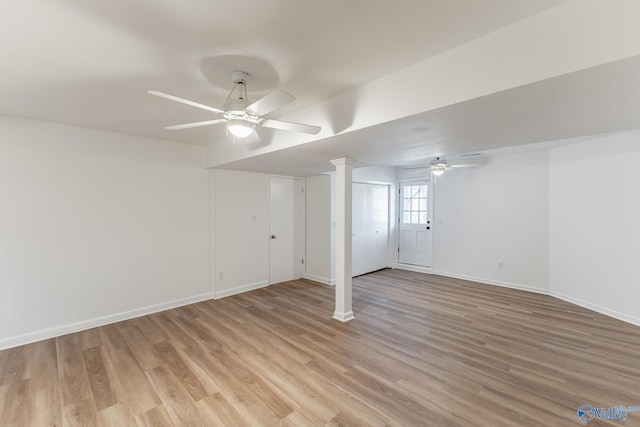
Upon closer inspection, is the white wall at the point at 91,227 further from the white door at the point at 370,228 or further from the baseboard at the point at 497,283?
the baseboard at the point at 497,283

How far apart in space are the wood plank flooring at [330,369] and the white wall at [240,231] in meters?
0.82

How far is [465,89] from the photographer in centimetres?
168

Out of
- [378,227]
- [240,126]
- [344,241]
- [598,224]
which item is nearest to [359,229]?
[378,227]

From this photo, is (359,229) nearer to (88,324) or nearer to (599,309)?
(599,309)

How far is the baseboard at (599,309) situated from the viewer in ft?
11.1

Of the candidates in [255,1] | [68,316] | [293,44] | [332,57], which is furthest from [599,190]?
[68,316]

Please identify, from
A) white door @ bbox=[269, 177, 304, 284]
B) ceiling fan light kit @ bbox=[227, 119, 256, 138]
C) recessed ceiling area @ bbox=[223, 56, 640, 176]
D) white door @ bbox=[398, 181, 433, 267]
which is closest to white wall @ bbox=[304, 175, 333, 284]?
white door @ bbox=[269, 177, 304, 284]

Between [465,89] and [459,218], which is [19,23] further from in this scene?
[459,218]

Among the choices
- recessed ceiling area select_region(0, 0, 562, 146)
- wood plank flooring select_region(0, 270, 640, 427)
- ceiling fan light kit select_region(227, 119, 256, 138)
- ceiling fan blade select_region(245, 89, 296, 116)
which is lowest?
wood plank flooring select_region(0, 270, 640, 427)

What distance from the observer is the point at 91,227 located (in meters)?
3.42

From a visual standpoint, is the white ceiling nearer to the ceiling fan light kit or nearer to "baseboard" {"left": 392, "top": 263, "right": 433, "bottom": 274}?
the ceiling fan light kit

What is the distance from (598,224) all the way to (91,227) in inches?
265

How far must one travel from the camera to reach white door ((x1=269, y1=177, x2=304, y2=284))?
5281 millimetres

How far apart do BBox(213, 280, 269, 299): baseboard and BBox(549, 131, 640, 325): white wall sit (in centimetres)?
493
